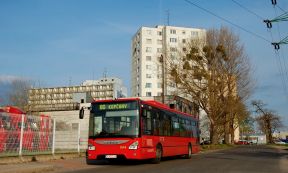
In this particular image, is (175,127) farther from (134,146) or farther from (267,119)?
(267,119)

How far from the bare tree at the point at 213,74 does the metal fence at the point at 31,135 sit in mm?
23072

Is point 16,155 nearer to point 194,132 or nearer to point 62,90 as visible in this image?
point 194,132


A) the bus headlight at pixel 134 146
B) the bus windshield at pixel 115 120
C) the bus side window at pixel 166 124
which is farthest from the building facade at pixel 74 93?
the bus headlight at pixel 134 146

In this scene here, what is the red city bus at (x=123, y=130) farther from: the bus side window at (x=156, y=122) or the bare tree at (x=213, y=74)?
the bare tree at (x=213, y=74)

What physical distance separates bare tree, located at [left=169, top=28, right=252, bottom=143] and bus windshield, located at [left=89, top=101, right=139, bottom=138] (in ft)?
89.2

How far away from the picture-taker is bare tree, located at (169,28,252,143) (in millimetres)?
45500

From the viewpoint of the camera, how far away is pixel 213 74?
4591 cm

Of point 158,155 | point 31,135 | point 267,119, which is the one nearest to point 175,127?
point 158,155

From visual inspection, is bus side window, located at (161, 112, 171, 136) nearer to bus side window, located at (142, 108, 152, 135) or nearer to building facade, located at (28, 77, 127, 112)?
bus side window, located at (142, 108, 152, 135)

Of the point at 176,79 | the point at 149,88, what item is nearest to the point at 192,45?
the point at 176,79

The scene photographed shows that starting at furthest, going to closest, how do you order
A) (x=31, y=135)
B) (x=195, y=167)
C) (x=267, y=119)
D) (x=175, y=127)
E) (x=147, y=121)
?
(x=267, y=119)
(x=175, y=127)
(x=31, y=135)
(x=147, y=121)
(x=195, y=167)

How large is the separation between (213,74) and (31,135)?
2943cm

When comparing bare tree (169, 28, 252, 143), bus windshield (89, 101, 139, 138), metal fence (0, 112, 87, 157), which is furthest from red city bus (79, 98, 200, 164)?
bare tree (169, 28, 252, 143)

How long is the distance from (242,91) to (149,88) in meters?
64.8
